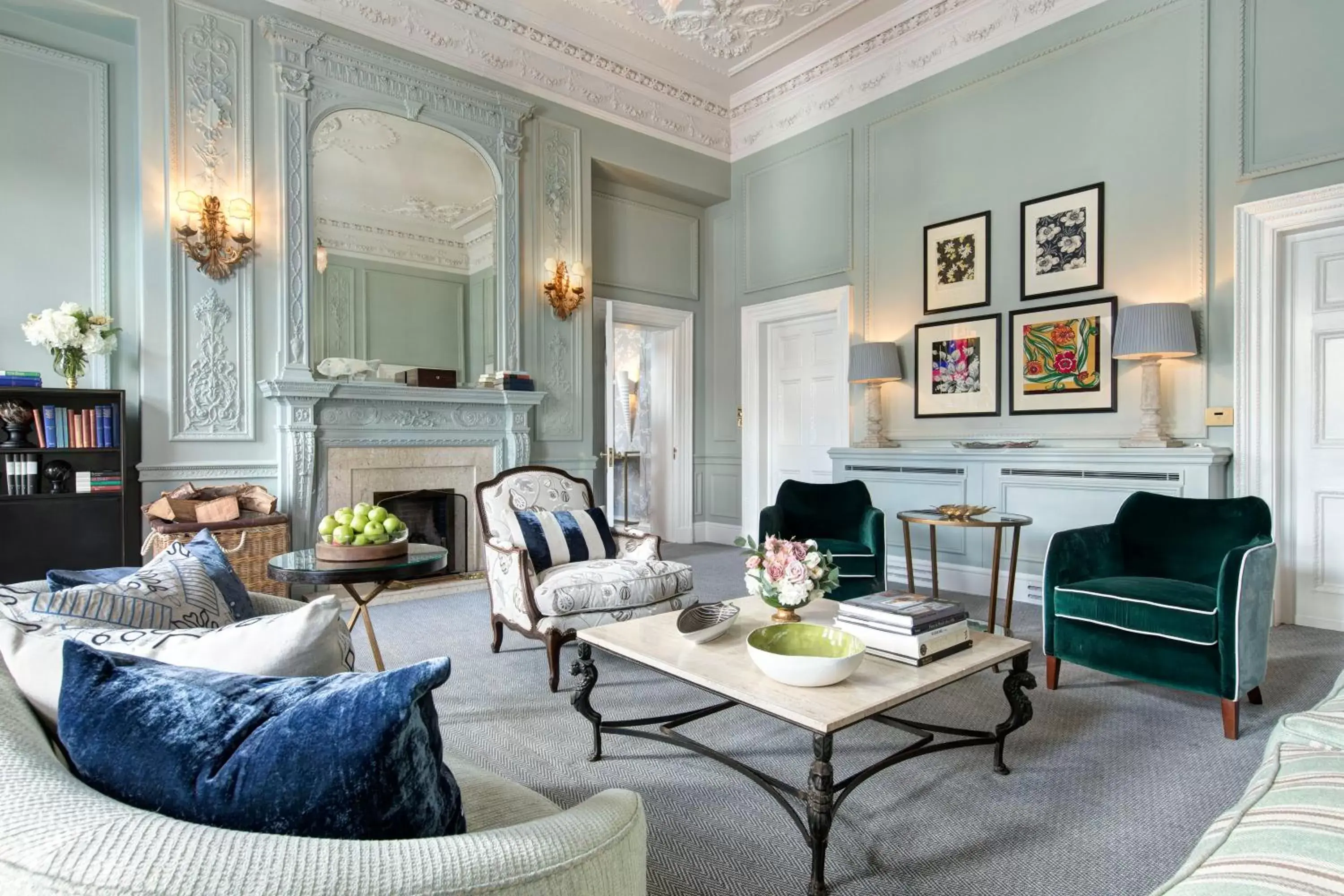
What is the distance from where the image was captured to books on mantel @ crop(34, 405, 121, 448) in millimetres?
3617

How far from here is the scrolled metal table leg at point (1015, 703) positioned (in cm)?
201

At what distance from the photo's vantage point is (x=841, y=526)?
395cm

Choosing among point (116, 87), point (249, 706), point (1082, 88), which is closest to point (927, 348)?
point (1082, 88)

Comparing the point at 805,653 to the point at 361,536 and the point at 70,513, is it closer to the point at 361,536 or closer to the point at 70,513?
the point at 361,536

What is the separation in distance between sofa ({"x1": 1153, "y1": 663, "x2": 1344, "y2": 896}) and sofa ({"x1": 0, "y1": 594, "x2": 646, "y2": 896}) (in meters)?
0.57

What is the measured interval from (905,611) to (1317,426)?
123 inches

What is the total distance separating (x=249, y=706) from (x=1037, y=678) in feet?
9.57

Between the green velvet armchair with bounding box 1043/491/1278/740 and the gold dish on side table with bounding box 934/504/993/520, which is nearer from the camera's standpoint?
the green velvet armchair with bounding box 1043/491/1278/740

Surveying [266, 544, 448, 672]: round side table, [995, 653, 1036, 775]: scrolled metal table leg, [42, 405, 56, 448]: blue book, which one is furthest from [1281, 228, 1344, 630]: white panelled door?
[42, 405, 56, 448]: blue book

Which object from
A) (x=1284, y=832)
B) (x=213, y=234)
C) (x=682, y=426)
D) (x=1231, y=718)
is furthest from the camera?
(x=682, y=426)

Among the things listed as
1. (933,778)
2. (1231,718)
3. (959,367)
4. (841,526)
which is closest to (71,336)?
(841,526)

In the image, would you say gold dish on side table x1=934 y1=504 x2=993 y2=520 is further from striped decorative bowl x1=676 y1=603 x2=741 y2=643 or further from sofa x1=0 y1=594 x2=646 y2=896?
sofa x1=0 y1=594 x2=646 y2=896

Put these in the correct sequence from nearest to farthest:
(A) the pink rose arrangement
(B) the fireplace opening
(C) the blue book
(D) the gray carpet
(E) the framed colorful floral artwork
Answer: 1. (D) the gray carpet
2. (A) the pink rose arrangement
3. (C) the blue book
4. (E) the framed colorful floral artwork
5. (B) the fireplace opening

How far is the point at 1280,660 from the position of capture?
10.0 feet
